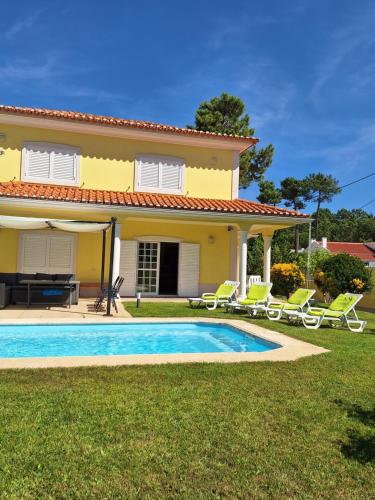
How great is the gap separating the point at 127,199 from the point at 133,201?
449mm

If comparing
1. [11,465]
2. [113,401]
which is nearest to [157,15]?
[113,401]

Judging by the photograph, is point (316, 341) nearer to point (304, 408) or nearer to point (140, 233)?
point (304, 408)

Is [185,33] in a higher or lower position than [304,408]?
higher

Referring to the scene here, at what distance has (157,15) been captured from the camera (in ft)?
44.0

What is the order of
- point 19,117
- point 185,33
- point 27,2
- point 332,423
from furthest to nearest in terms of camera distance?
point 19,117 → point 185,33 → point 27,2 → point 332,423

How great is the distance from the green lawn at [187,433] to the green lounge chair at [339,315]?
5.18 metres

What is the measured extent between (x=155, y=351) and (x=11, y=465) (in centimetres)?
599

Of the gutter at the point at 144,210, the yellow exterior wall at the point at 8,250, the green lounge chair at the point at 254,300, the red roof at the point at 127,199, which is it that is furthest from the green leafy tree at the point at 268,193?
the yellow exterior wall at the point at 8,250

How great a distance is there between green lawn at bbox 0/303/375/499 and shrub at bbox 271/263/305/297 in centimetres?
1329

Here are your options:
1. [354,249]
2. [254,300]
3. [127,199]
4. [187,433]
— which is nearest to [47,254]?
[127,199]

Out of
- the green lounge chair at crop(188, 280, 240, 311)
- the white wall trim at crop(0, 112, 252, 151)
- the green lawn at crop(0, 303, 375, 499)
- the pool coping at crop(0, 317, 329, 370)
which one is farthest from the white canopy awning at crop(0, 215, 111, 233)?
the green lawn at crop(0, 303, 375, 499)

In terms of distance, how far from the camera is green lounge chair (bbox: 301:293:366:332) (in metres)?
11.6

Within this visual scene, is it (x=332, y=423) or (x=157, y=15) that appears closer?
(x=332, y=423)

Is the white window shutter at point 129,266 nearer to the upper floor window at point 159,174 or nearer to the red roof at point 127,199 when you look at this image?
the red roof at point 127,199
